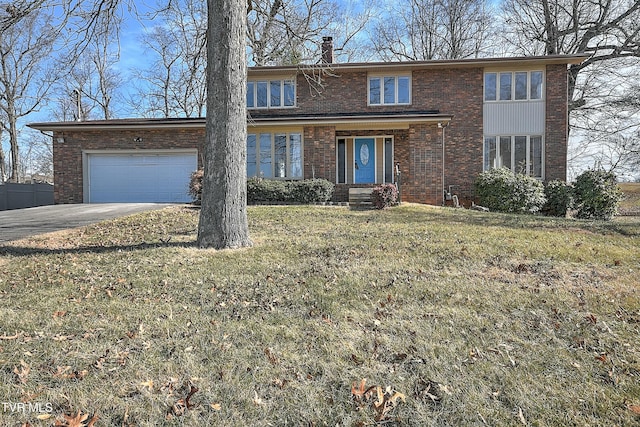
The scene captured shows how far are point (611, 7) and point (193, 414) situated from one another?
28.2 meters

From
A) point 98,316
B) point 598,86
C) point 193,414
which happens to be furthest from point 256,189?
point 598,86

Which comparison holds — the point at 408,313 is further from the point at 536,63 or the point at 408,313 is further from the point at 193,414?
the point at 536,63

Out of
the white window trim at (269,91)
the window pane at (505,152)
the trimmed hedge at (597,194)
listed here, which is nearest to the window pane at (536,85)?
the window pane at (505,152)

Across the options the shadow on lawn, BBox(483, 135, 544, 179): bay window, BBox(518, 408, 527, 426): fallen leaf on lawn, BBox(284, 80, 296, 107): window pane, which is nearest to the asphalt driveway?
the shadow on lawn

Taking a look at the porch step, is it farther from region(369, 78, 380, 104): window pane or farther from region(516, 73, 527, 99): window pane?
region(516, 73, 527, 99): window pane

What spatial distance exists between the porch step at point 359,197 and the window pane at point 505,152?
6.47 meters

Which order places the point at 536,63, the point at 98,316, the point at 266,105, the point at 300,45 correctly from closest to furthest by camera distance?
the point at 98,316 → the point at 300,45 → the point at 536,63 → the point at 266,105

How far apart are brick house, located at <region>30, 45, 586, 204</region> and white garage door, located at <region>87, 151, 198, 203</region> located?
1.7 inches

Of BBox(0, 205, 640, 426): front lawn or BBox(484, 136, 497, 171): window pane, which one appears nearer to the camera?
BBox(0, 205, 640, 426): front lawn

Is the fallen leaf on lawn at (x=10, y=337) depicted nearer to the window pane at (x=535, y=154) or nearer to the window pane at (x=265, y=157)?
the window pane at (x=265, y=157)

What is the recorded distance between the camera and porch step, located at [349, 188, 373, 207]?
45.3ft

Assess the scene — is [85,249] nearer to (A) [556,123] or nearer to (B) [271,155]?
(B) [271,155]

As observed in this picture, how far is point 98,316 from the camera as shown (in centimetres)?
394

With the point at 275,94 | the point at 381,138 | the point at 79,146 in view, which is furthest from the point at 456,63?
the point at 79,146
